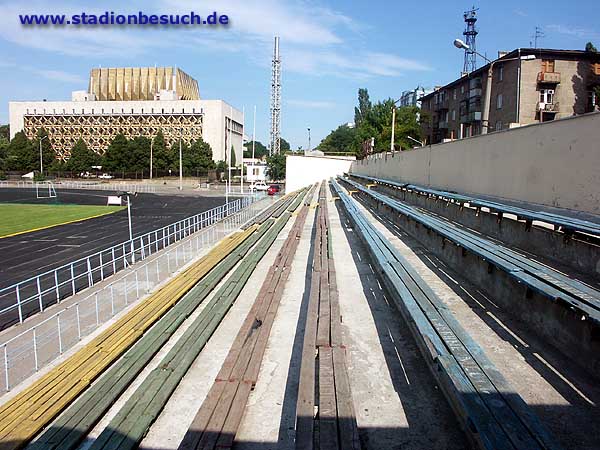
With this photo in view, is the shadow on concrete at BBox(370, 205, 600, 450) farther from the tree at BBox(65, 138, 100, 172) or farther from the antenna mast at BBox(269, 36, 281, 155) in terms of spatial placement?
the tree at BBox(65, 138, 100, 172)

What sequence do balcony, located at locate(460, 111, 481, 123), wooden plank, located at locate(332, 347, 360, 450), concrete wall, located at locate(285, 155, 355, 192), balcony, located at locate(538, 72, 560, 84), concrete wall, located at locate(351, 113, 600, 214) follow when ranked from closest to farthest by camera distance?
wooden plank, located at locate(332, 347, 360, 450)
concrete wall, located at locate(351, 113, 600, 214)
balcony, located at locate(538, 72, 560, 84)
balcony, located at locate(460, 111, 481, 123)
concrete wall, located at locate(285, 155, 355, 192)

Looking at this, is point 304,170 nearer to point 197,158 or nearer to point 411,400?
point 197,158

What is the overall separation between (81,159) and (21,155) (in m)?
12.7

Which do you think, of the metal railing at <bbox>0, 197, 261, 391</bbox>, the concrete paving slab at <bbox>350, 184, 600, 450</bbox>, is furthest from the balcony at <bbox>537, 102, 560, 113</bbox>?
the concrete paving slab at <bbox>350, 184, 600, 450</bbox>

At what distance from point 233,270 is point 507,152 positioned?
7631 mm

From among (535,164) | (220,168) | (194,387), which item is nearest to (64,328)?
(194,387)

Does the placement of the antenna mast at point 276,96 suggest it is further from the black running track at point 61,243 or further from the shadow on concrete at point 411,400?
the shadow on concrete at point 411,400

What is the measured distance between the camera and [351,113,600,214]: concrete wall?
863 centimetres

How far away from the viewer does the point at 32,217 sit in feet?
116

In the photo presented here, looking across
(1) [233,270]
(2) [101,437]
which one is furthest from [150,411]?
(1) [233,270]

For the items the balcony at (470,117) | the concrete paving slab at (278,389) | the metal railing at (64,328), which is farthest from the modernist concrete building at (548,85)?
the concrete paving slab at (278,389)

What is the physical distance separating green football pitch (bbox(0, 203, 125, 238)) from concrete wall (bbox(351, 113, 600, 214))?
2358 centimetres

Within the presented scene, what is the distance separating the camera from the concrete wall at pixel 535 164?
8633 mm

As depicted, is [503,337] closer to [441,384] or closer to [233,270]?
[441,384]
